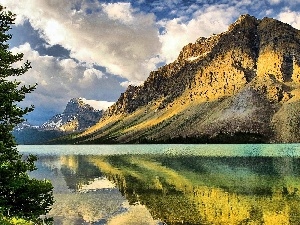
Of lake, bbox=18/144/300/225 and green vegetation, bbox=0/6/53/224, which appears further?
lake, bbox=18/144/300/225

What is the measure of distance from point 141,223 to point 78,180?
131ft

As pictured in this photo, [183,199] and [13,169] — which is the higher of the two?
[13,169]

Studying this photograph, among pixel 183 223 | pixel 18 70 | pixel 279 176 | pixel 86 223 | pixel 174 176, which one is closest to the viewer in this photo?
pixel 18 70

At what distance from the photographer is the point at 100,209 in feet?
133

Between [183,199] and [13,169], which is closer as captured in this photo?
[13,169]

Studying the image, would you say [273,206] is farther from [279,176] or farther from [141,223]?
[279,176]

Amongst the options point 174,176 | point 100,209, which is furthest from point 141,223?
point 174,176

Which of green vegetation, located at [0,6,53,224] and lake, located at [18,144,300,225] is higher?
green vegetation, located at [0,6,53,224]

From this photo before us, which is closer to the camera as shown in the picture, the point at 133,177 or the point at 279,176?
the point at 279,176

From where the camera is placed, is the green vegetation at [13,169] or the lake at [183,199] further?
the lake at [183,199]

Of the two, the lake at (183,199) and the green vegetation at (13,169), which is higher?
the green vegetation at (13,169)

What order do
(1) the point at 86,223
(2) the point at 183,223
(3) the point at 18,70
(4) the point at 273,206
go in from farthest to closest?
1. (4) the point at 273,206
2. (1) the point at 86,223
3. (2) the point at 183,223
4. (3) the point at 18,70

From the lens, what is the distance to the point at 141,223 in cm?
3241

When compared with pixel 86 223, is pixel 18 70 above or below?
above
